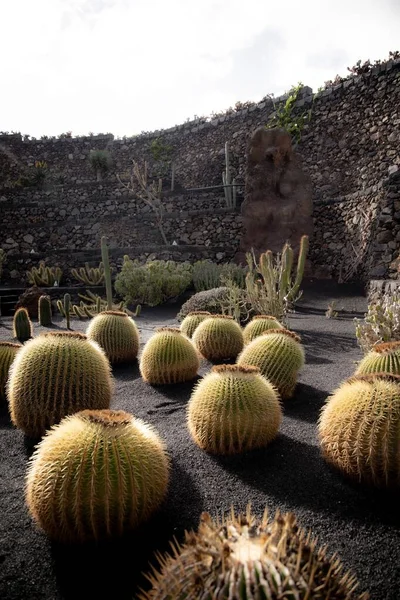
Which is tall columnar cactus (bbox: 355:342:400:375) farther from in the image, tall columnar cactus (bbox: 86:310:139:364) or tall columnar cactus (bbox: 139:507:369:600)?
tall columnar cactus (bbox: 86:310:139:364)

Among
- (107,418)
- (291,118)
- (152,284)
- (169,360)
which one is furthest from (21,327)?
(291,118)

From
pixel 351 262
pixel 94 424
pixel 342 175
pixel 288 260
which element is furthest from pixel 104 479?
pixel 342 175

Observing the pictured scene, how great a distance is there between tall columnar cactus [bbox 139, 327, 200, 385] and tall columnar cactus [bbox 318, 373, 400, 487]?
2022 mm

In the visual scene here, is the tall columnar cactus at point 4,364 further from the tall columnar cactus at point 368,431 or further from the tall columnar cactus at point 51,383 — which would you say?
the tall columnar cactus at point 368,431

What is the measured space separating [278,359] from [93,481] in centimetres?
224

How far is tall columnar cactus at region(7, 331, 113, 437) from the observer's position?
2.87 metres

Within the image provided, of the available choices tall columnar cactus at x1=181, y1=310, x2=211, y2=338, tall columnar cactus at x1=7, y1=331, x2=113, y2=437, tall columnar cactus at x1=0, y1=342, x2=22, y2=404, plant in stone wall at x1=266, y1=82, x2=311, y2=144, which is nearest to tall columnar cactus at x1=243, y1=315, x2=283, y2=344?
tall columnar cactus at x1=181, y1=310, x2=211, y2=338

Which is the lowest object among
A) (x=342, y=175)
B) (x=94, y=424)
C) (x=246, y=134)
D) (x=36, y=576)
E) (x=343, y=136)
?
(x=36, y=576)

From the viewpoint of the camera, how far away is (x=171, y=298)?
10.9 m

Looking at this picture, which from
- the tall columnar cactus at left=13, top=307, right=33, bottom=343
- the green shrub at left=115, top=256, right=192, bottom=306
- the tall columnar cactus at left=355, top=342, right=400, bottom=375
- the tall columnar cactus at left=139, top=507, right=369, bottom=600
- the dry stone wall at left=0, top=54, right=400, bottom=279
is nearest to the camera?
the tall columnar cactus at left=139, top=507, right=369, bottom=600

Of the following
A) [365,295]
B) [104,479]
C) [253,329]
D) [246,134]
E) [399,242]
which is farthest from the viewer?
[246,134]

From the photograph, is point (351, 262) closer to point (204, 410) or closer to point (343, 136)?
point (343, 136)

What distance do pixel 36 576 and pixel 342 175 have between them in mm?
13656

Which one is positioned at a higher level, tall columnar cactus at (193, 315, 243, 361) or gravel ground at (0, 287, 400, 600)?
tall columnar cactus at (193, 315, 243, 361)
